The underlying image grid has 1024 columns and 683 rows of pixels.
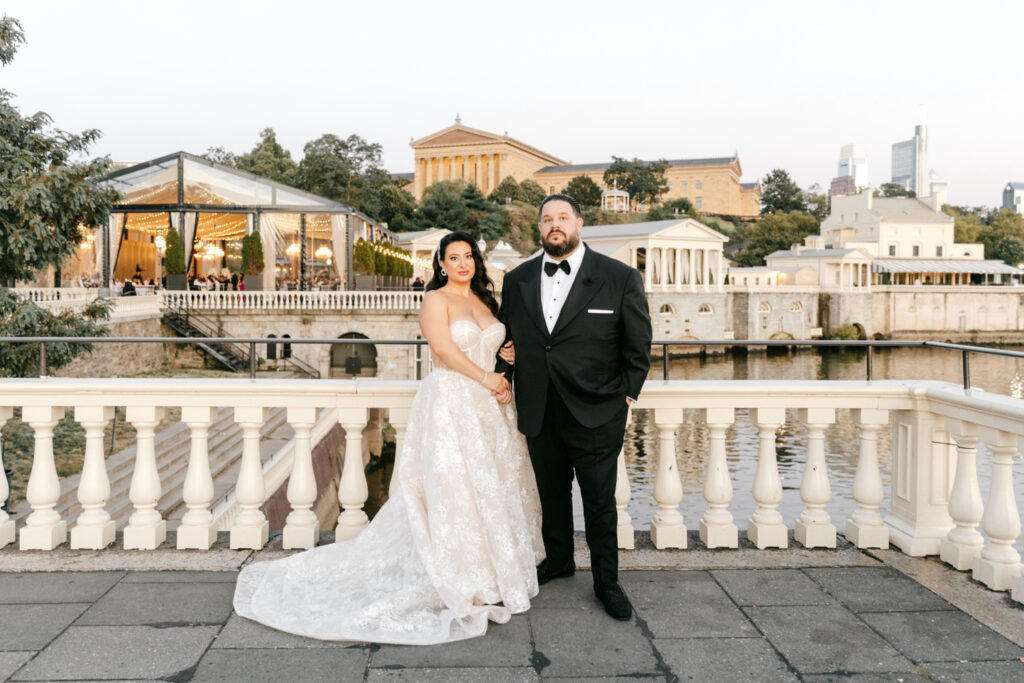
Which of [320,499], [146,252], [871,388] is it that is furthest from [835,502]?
[146,252]

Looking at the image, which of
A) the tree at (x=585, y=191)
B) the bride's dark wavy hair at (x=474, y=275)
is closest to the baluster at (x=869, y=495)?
the bride's dark wavy hair at (x=474, y=275)

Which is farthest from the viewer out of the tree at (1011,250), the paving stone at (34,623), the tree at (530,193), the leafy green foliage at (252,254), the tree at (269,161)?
the tree at (530,193)

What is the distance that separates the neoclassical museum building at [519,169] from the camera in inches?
4099

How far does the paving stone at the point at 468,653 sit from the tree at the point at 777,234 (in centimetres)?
7409

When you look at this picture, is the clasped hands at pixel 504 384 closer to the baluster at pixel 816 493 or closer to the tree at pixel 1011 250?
the baluster at pixel 816 493

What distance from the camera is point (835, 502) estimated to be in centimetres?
1738

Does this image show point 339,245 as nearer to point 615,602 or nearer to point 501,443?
point 501,443

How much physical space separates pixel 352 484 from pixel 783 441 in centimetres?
2269

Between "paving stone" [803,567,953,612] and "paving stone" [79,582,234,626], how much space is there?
254 centimetres

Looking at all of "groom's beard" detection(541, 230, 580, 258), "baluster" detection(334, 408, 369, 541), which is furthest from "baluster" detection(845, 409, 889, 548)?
"baluster" detection(334, 408, 369, 541)

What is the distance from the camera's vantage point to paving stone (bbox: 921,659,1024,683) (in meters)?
2.60

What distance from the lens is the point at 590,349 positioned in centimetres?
336

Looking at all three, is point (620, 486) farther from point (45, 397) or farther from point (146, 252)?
point (146, 252)

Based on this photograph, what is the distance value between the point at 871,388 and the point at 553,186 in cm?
10658
